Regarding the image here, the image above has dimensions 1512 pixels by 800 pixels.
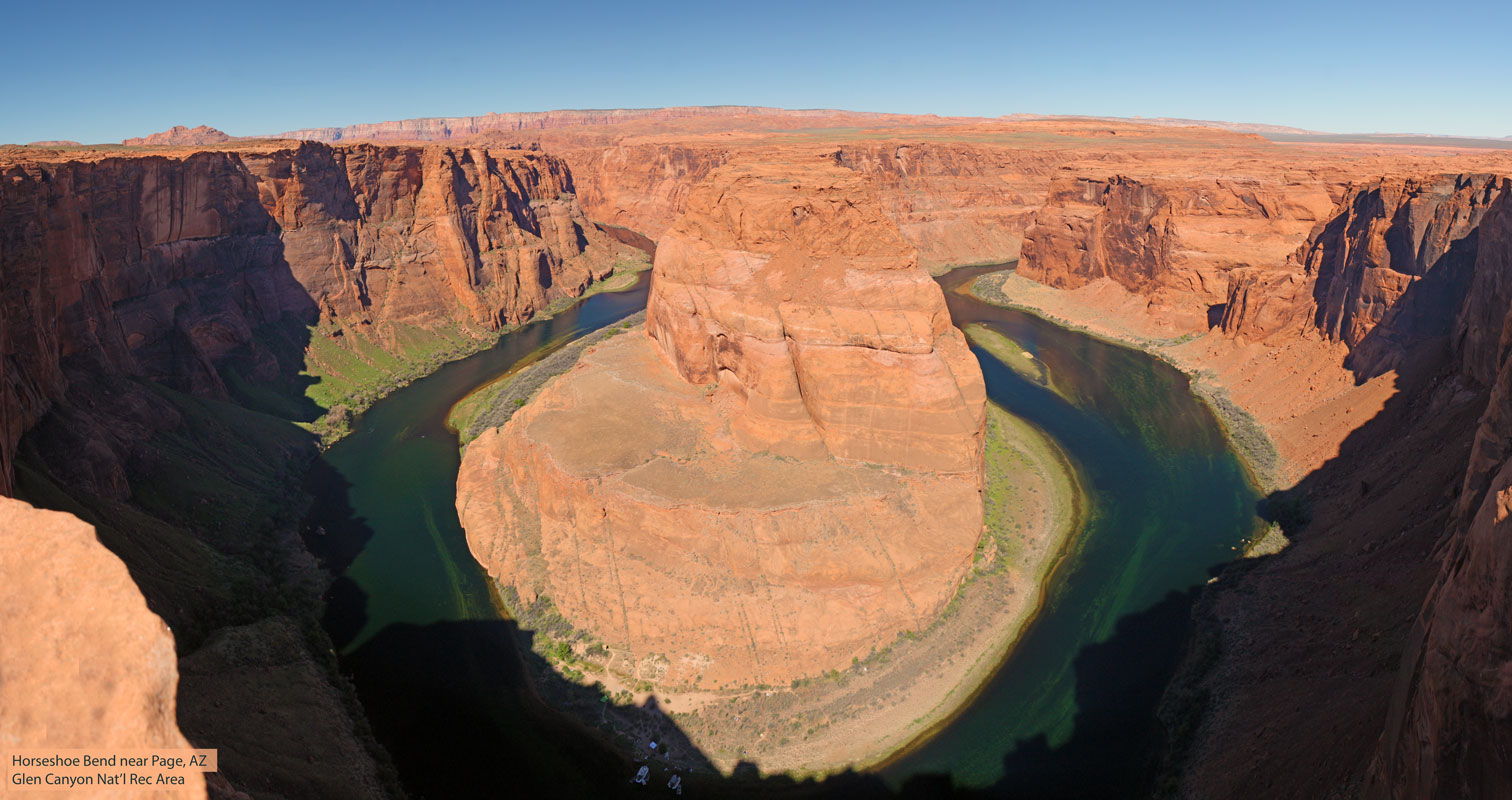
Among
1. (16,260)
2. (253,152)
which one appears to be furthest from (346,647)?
(253,152)

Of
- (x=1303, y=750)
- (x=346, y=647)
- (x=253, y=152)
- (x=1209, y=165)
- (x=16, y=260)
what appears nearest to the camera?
(x=1303, y=750)

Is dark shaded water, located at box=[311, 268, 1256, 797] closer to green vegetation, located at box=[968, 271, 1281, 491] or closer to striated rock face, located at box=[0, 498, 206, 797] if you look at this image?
green vegetation, located at box=[968, 271, 1281, 491]

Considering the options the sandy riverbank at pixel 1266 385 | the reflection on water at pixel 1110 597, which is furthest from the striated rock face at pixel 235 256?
the sandy riverbank at pixel 1266 385

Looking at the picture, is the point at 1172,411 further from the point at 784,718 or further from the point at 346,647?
the point at 346,647

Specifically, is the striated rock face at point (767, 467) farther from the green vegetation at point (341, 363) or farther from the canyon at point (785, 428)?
the green vegetation at point (341, 363)

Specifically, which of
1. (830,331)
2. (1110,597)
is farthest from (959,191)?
(1110,597)
